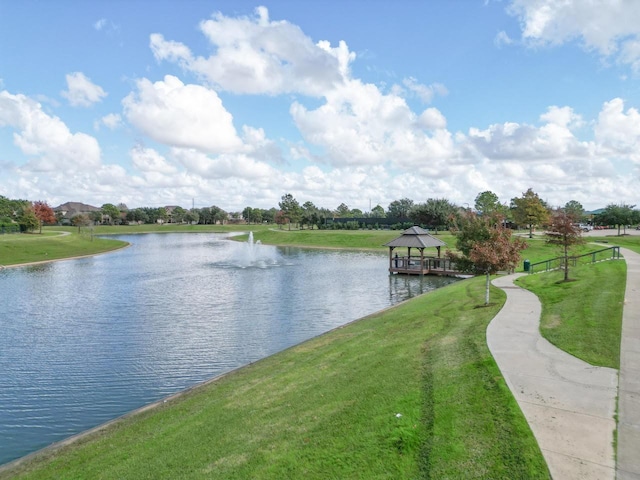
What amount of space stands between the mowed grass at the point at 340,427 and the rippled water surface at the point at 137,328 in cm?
263

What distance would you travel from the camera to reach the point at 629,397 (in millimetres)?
8000

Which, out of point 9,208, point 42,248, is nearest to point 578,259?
point 42,248

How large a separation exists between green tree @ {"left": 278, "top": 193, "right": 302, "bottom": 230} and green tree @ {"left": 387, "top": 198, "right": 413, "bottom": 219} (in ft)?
110

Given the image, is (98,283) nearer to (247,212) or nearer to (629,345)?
(629,345)

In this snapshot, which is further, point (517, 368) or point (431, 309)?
point (431, 309)

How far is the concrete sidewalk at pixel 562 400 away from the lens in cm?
609

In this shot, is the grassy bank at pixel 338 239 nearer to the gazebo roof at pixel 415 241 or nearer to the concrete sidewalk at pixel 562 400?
the gazebo roof at pixel 415 241

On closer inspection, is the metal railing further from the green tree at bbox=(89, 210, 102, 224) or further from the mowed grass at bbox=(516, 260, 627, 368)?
the green tree at bbox=(89, 210, 102, 224)

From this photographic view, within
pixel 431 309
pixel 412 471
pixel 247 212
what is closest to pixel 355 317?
pixel 431 309

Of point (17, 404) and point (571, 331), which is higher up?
point (571, 331)

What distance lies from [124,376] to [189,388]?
10.8 feet

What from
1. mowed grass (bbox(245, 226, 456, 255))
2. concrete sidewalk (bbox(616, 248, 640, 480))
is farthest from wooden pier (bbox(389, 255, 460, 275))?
concrete sidewalk (bbox(616, 248, 640, 480))

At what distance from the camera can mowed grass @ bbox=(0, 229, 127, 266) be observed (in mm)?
54656

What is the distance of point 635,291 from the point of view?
16906mm
